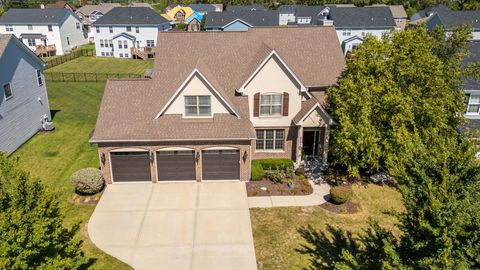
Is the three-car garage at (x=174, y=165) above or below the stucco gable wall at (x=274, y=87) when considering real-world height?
below

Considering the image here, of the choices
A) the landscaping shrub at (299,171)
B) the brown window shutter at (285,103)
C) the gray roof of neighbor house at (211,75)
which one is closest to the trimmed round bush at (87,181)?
the gray roof of neighbor house at (211,75)

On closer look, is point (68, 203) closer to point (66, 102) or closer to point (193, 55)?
point (193, 55)

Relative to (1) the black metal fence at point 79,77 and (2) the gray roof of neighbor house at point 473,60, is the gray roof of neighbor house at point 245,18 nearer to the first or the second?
(1) the black metal fence at point 79,77

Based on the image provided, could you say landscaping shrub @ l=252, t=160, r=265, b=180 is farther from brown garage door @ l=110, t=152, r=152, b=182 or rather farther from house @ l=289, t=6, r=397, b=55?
house @ l=289, t=6, r=397, b=55

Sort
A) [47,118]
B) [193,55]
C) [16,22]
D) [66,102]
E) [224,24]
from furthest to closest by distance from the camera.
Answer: [224,24] < [16,22] < [66,102] < [47,118] < [193,55]

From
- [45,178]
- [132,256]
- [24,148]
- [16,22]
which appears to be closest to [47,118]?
[24,148]

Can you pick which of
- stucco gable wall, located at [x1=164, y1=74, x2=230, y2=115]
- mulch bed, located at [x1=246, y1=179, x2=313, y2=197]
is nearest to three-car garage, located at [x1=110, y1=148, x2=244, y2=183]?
mulch bed, located at [x1=246, y1=179, x2=313, y2=197]
